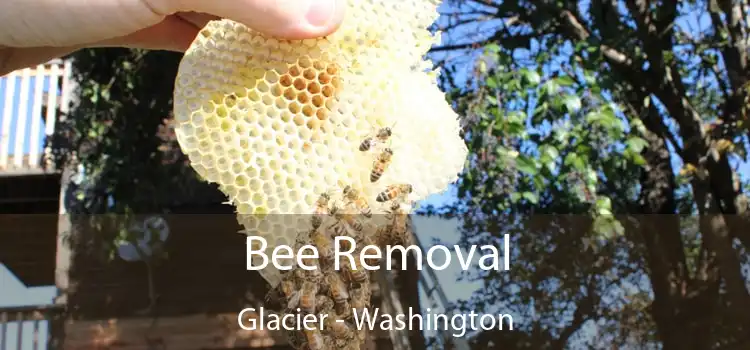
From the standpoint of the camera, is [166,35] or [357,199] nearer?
[357,199]

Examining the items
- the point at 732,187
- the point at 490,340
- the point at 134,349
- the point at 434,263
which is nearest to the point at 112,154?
the point at 134,349

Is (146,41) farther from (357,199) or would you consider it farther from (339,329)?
(339,329)

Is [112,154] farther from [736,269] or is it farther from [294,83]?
[736,269]

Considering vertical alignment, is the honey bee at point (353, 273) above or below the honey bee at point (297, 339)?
above

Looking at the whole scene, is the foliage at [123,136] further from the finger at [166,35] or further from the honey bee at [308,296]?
the honey bee at [308,296]

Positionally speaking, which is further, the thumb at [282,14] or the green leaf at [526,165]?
the green leaf at [526,165]

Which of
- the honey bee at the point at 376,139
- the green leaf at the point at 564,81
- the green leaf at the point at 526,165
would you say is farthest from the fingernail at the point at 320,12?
the green leaf at the point at 564,81

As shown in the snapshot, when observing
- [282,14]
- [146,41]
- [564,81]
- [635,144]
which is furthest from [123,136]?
[282,14]
